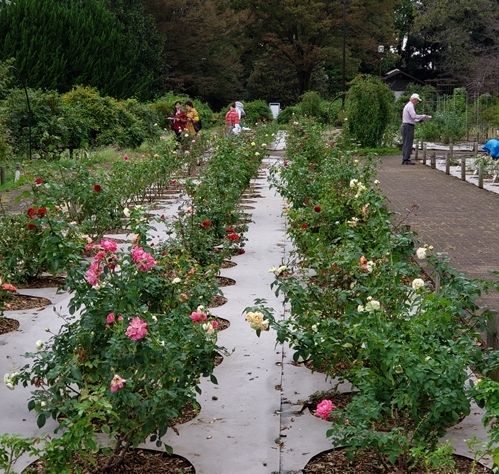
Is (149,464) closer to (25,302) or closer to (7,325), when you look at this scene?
(7,325)

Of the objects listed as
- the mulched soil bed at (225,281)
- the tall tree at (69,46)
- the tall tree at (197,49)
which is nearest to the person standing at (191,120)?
the mulched soil bed at (225,281)

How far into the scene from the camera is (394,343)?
3.48 meters

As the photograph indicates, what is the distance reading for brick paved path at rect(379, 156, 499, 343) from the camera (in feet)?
27.3

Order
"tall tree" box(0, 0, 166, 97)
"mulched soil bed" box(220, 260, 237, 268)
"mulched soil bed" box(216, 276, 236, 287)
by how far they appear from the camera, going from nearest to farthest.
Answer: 1. "mulched soil bed" box(216, 276, 236, 287)
2. "mulched soil bed" box(220, 260, 237, 268)
3. "tall tree" box(0, 0, 166, 97)

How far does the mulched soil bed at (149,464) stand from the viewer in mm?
3629

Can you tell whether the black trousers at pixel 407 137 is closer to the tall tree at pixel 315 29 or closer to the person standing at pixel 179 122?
the person standing at pixel 179 122

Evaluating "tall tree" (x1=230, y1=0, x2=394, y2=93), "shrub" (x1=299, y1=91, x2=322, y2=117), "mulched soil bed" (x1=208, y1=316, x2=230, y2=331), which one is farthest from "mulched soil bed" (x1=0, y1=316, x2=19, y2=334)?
"tall tree" (x1=230, y1=0, x2=394, y2=93)

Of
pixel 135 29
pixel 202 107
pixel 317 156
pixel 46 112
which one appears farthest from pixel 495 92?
pixel 317 156

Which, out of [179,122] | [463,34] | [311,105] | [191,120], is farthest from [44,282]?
[463,34]

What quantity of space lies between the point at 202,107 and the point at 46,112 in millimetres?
19410

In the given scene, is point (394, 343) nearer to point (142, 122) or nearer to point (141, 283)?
point (141, 283)

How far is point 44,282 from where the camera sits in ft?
24.3

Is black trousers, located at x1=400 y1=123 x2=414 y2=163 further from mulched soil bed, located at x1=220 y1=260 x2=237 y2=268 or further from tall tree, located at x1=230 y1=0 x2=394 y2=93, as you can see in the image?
tall tree, located at x1=230 y1=0 x2=394 y2=93

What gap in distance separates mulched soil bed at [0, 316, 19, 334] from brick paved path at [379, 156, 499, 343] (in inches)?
125
